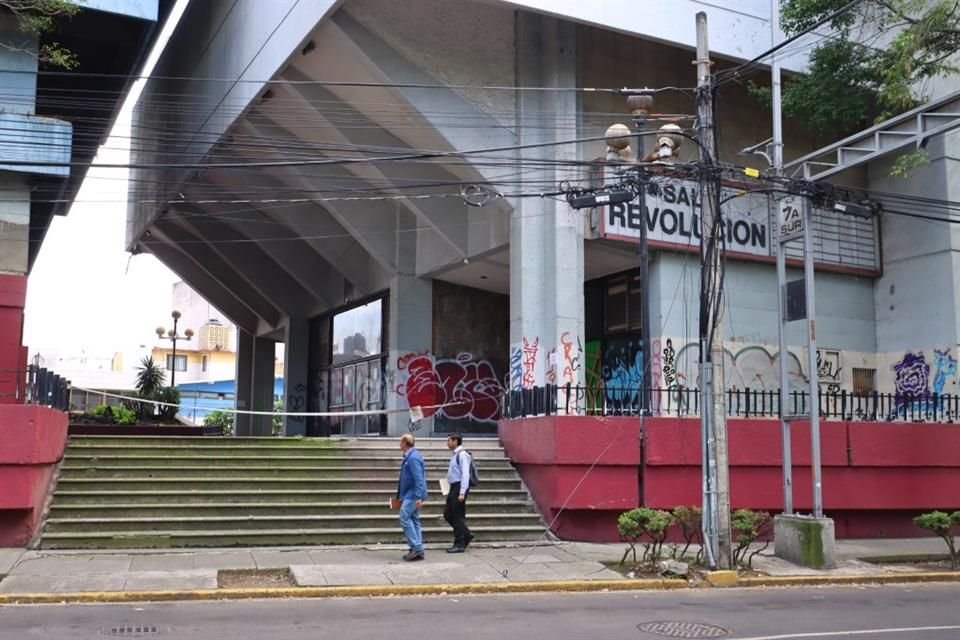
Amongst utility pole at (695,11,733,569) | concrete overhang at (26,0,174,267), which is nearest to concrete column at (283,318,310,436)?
concrete overhang at (26,0,174,267)

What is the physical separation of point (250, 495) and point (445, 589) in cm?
542

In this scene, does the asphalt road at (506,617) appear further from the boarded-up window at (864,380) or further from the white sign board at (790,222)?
the boarded-up window at (864,380)

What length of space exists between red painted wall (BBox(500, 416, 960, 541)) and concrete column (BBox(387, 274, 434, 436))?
7.59 metres

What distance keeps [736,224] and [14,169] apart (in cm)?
1558

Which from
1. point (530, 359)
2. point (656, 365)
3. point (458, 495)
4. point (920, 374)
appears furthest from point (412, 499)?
point (920, 374)

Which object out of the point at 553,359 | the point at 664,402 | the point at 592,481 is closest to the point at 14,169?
the point at 553,359

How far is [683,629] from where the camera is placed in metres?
9.32

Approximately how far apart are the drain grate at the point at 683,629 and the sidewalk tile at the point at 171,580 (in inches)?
195

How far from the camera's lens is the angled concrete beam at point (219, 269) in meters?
34.3

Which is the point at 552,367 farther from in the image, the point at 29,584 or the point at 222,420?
the point at 222,420

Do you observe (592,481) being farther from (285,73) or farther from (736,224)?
(285,73)

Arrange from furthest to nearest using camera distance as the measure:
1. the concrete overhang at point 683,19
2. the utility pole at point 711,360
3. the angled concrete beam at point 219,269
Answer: the angled concrete beam at point 219,269, the concrete overhang at point 683,19, the utility pole at point 711,360

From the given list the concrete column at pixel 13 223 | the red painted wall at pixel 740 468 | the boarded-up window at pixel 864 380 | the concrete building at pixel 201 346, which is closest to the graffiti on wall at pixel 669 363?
the red painted wall at pixel 740 468

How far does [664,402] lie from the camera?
20.9 meters
